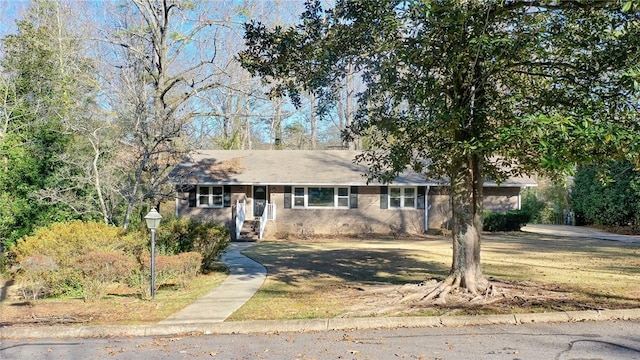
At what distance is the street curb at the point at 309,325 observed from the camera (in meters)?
7.16

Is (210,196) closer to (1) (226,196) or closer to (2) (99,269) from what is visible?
(1) (226,196)

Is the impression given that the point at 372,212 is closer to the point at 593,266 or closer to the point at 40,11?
the point at 593,266

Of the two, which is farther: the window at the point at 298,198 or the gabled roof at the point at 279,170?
the window at the point at 298,198

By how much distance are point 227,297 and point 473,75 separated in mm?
6154

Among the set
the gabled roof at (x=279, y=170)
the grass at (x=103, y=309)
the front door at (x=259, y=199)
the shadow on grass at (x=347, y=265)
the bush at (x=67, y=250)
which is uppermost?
the gabled roof at (x=279, y=170)

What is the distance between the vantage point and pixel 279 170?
1008 inches

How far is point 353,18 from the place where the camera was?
8.20m

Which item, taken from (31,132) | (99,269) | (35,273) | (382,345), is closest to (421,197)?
(31,132)

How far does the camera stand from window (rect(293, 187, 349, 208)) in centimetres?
2477

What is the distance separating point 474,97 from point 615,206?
22795 mm

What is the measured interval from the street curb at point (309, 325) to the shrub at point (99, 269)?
2264 mm

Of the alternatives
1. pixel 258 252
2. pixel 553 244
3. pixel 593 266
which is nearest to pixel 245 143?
pixel 258 252

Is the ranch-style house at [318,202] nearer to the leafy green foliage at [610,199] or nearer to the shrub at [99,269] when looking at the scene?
the leafy green foliage at [610,199]

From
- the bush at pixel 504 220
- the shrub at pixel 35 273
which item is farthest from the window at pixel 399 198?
the shrub at pixel 35 273
